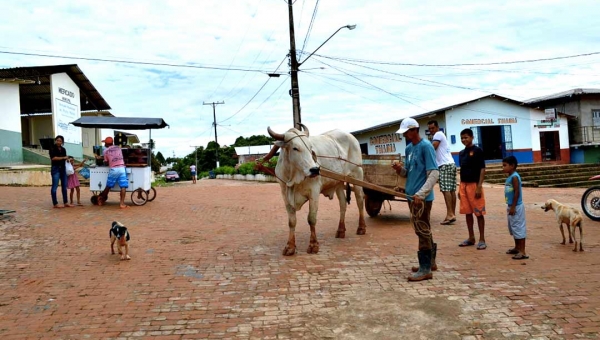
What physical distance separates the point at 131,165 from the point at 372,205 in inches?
247

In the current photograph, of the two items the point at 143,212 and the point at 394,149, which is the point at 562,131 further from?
the point at 143,212

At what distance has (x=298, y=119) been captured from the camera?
20.8m

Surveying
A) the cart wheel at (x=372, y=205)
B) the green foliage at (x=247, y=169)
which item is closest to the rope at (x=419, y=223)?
the cart wheel at (x=372, y=205)

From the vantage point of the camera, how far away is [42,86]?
26047 mm

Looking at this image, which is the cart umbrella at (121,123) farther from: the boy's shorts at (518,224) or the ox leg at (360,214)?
the boy's shorts at (518,224)

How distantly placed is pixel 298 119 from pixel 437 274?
622 inches

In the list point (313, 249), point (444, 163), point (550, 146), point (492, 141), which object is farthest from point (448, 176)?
point (550, 146)

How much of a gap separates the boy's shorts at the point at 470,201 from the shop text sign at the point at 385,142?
2229cm

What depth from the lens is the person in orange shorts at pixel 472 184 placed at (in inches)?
267

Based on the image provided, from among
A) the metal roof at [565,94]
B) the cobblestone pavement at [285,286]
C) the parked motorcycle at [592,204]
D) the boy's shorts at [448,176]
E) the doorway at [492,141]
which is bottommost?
the cobblestone pavement at [285,286]

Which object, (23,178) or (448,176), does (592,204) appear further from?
(23,178)

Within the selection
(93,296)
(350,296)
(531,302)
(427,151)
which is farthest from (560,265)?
(93,296)

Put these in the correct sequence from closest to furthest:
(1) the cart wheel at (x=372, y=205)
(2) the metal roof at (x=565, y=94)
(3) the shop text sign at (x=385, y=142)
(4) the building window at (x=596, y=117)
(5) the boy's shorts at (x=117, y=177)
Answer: (1) the cart wheel at (x=372, y=205), (5) the boy's shorts at (x=117, y=177), (2) the metal roof at (x=565, y=94), (4) the building window at (x=596, y=117), (3) the shop text sign at (x=385, y=142)

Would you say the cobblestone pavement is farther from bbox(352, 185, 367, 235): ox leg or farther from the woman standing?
the woman standing
